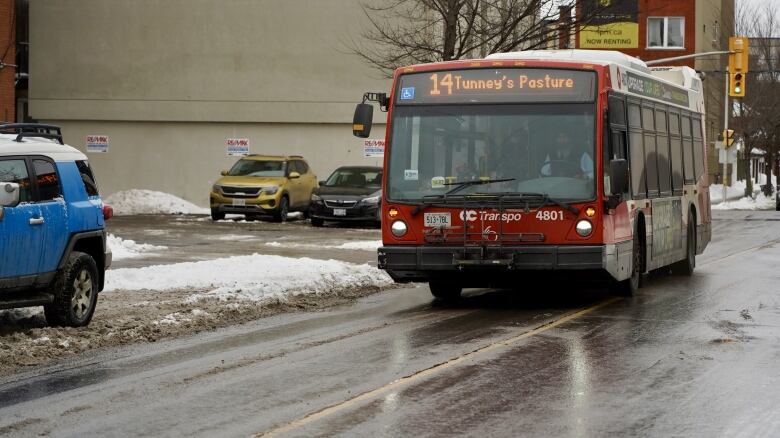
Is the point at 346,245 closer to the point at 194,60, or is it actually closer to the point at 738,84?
the point at 738,84

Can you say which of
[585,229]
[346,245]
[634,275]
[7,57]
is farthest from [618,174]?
[7,57]

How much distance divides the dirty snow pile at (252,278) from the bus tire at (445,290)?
1508mm

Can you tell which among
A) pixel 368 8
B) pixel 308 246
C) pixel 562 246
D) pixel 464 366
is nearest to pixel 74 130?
pixel 368 8

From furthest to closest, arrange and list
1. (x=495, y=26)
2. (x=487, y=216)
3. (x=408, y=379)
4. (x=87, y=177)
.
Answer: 1. (x=495, y=26)
2. (x=487, y=216)
3. (x=87, y=177)
4. (x=408, y=379)

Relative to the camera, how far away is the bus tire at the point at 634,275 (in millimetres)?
15828

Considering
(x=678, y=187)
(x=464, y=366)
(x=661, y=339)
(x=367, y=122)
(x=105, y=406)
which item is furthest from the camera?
(x=678, y=187)

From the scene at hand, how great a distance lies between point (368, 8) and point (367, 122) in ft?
86.5

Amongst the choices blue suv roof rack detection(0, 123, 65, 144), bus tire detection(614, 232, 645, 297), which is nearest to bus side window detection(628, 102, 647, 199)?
bus tire detection(614, 232, 645, 297)

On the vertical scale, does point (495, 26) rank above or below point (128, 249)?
above

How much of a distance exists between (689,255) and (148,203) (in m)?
24.2

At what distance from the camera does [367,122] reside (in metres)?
15.2

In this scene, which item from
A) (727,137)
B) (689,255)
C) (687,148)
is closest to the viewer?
(687,148)

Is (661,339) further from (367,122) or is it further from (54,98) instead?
(54,98)

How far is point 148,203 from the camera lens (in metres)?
40.6
